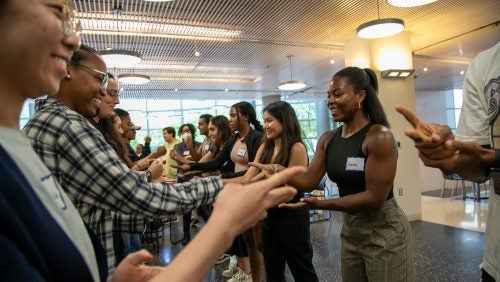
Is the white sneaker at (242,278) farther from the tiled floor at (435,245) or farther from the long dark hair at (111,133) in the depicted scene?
the long dark hair at (111,133)

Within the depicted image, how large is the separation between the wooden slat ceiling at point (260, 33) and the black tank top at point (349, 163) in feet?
10.3

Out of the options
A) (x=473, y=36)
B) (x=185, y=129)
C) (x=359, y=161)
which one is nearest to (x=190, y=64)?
(x=185, y=129)

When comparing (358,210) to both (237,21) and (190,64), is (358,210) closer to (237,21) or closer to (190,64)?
(237,21)

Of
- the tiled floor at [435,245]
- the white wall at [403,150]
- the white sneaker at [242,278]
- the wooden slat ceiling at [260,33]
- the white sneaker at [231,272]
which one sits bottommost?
the tiled floor at [435,245]

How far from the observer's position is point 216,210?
0.68m

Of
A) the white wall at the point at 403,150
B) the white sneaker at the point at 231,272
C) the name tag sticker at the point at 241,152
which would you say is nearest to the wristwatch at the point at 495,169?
the name tag sticker at the point at 241,152

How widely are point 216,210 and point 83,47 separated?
118 cm

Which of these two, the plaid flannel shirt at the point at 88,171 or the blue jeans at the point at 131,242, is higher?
the plaid flannel shirt at the point at 88,171

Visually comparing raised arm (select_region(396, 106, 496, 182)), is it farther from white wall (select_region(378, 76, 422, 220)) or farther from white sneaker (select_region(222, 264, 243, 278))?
white wall (select_region(378, 76, 422, 220))

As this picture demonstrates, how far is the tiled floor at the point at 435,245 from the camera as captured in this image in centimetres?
351

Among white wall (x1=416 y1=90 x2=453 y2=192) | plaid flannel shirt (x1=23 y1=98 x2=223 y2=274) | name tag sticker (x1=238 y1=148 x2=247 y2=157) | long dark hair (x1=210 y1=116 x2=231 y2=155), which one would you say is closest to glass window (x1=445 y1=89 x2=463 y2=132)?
white wall (x1=416 y1=90 x2=453 y2=192)

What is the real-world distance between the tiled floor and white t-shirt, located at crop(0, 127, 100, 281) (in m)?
3.20

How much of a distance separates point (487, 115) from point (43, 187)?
1.42m

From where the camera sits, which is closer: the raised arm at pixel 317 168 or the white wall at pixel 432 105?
the raised arm at pixel 317 168
